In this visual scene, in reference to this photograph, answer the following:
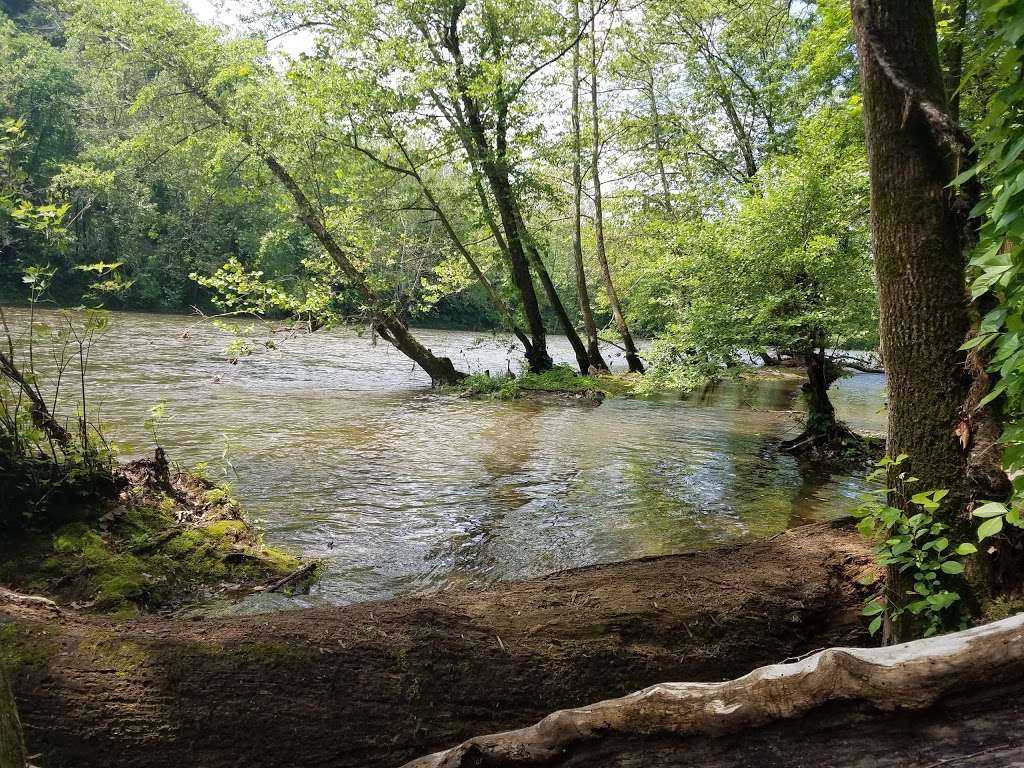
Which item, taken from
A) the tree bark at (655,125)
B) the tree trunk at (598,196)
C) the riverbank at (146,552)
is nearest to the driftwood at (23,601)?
the riverbank at (146,552)

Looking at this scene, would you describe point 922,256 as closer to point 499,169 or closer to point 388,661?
point 388,661

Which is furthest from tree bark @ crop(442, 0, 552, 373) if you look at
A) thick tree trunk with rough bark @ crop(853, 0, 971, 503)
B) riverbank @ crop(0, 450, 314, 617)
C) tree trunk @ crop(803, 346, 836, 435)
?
thick tree trunk with rough bark @ crop(853, 0, 971, 503)

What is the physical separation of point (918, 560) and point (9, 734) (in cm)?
341

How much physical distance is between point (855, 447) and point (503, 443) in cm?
611

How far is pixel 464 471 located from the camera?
9203mm

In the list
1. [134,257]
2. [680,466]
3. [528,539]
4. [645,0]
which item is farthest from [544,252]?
[134,257]

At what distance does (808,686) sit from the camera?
6.86 ft

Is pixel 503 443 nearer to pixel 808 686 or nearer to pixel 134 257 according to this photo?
pixel 808 686

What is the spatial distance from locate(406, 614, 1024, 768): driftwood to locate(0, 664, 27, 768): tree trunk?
1239 mm

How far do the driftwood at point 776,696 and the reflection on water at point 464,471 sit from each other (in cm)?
317

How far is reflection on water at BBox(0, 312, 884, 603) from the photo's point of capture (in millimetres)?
6234

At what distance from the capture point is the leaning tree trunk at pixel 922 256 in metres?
2.87

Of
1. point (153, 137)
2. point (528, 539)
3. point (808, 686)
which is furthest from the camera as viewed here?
point (153, 137)

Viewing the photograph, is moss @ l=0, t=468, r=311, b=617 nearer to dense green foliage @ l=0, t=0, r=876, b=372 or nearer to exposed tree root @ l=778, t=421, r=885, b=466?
dense green foliage @ l=0, t=0, r=876, b=372
